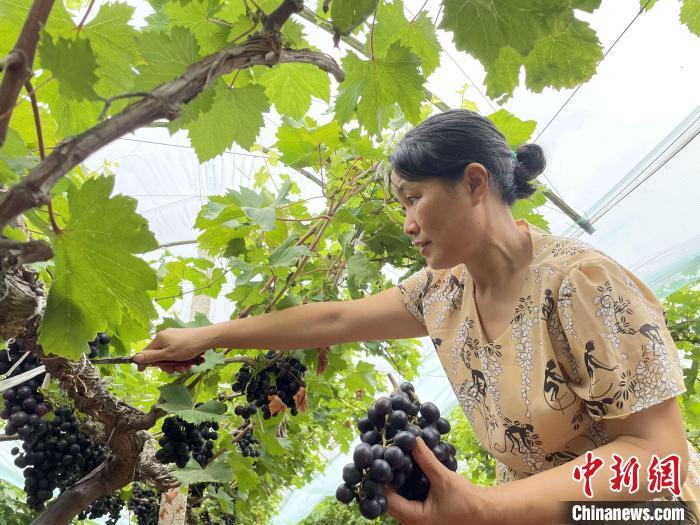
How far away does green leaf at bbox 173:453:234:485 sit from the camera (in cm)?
172

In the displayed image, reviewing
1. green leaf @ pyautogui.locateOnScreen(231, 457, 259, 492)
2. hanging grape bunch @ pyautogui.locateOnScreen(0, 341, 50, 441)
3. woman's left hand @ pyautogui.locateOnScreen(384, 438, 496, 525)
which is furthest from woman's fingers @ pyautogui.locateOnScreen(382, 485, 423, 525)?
hanging grape bunch @ pyautogui.locateOnScreen(0, 341, 50, 441)

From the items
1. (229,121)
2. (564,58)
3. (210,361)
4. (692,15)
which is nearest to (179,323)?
(210,361)

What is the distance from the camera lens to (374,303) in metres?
1.59

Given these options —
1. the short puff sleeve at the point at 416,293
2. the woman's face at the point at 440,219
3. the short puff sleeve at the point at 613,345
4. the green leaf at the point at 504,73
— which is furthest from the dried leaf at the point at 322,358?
the green leaf at the point at 504,73

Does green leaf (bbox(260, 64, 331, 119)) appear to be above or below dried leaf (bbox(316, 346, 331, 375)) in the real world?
above

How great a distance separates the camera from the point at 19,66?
524mm

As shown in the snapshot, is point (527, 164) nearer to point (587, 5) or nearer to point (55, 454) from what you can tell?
point (587, 5)

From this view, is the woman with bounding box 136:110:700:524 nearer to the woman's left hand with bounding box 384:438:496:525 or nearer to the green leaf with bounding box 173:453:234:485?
the woman's left hand with bounding box 384:438:496:525

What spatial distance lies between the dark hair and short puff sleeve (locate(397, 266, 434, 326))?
34 centimetres

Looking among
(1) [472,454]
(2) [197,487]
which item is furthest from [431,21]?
(1) [472,454]

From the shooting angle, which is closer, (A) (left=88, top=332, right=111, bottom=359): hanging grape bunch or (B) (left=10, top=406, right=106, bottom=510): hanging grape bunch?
(A) (left=88, top=332, right=111, bottom=359): hanging grape bunch

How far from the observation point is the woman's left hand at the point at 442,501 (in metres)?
0.99

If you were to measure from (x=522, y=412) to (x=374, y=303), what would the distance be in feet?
1.72

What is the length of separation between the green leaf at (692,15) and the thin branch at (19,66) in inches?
53.4
